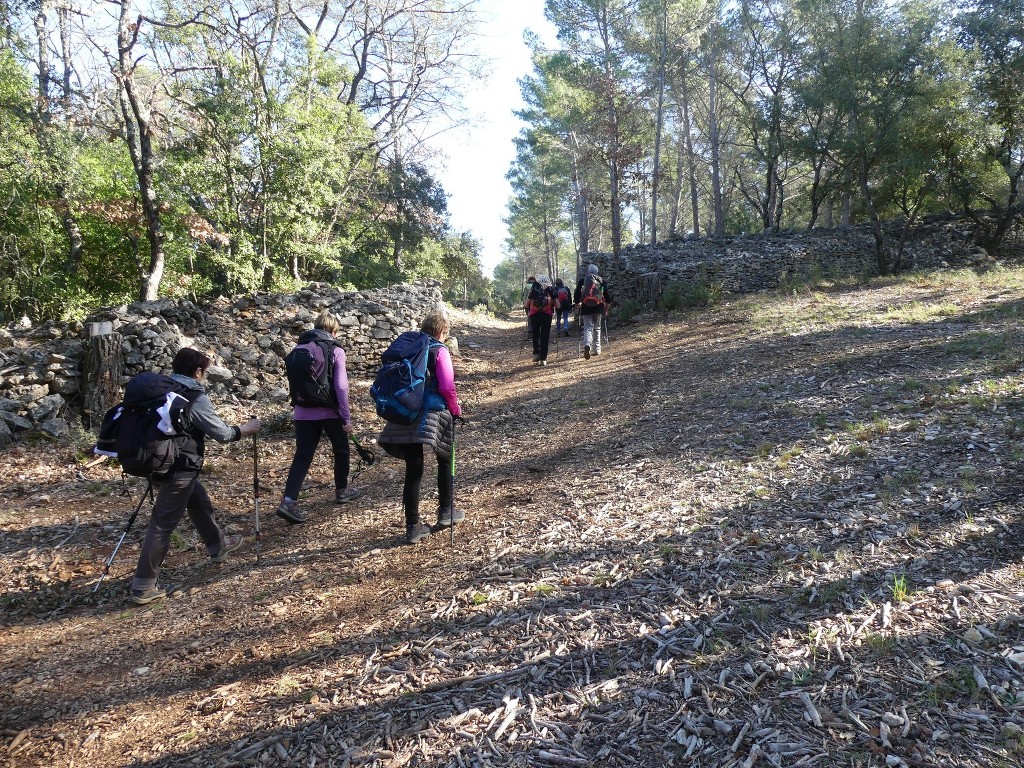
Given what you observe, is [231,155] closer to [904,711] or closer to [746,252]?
[904,711]

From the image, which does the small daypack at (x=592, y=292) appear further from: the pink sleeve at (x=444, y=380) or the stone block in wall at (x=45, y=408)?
the stone block in wall at (x=45, y=408)

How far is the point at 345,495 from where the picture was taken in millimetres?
5746

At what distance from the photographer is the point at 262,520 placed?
546 centimetres

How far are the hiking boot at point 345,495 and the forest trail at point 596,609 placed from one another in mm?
151

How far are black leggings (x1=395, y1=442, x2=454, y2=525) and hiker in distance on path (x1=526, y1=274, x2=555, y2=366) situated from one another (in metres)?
6.80

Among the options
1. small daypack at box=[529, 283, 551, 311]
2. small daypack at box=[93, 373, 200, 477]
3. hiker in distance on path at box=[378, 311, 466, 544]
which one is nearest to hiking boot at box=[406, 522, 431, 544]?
hiker in distance on path at box=[378, 311, 466, 544]

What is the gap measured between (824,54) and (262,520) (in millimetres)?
19331

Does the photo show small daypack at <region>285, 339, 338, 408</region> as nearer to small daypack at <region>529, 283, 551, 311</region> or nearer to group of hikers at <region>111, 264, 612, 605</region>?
group of hikers at <region>111, 264, 612, 605</region>

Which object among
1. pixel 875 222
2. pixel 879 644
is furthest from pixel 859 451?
pixel 875 222

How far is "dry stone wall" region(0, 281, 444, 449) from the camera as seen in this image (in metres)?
7.32

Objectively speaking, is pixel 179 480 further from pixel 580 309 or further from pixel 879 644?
pixel 580 309

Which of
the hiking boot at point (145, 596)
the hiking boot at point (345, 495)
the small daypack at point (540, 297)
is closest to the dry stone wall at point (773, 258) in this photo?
the small daypack at point (540, 297)

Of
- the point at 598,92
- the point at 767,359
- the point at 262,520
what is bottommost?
the point at 262,520

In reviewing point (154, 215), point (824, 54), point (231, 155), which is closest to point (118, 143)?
point (231, 155)
